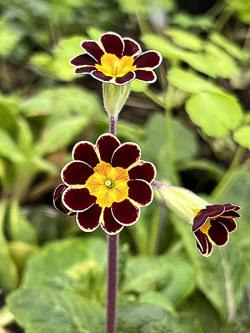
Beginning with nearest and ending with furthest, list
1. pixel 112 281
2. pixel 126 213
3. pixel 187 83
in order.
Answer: pixel 126 213
pixel 112 281
pixel 187 83

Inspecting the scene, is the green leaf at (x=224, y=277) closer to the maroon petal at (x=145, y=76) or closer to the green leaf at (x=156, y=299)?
the green leaf at (x=156, y=299)

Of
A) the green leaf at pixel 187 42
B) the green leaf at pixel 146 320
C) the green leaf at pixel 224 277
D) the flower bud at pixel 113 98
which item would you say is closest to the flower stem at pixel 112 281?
the green leaf at pixel 146 320

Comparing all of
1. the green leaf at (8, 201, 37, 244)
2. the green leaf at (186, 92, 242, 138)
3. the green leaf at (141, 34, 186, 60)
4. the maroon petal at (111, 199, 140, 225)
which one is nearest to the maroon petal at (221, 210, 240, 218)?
the maroon petal at (111, 199, 140, 225)

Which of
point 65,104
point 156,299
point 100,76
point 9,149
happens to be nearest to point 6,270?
point 9,149

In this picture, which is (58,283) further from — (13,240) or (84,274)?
(13,240)

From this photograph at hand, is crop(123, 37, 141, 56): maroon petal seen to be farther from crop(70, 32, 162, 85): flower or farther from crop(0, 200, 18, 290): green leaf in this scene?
crop(0, 200, 18, 290): green leaf

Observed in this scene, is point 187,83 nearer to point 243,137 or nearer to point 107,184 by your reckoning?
point 243,137
